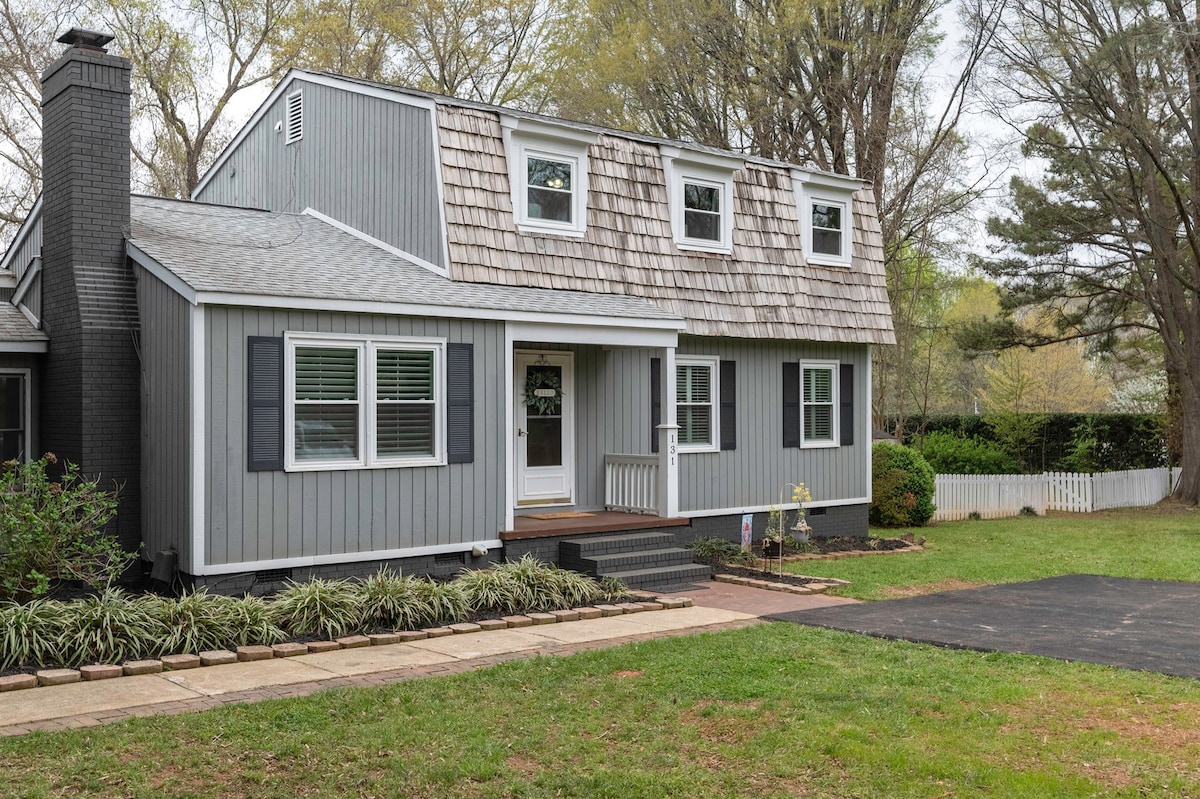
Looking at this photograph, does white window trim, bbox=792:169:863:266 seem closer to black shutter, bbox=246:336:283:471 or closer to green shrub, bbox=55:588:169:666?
black shutter, bbox=246:336:283:471

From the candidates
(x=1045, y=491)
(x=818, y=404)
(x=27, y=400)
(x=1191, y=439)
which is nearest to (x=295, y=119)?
(x=27, y=400)

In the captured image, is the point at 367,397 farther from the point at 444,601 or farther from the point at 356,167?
the point at 356,167

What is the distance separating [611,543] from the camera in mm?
11891

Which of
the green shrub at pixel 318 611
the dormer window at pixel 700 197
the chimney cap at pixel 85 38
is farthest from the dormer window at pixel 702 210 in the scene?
the green shrub at pixel 318 611

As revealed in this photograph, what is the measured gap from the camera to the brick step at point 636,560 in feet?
37.6

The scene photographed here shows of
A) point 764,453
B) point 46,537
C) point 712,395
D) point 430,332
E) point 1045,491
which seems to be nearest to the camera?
point 46,537

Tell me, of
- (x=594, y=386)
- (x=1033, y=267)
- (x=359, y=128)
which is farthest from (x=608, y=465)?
(x=1033, y=267)

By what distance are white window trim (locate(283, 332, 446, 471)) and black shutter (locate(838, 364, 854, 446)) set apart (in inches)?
295

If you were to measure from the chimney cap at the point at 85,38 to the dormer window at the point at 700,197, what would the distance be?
6.84m

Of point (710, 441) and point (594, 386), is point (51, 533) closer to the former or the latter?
point (594, 386)

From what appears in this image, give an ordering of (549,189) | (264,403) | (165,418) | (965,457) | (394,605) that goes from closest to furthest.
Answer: (394,605) → (264,403) → (165,418) → (549,189) → (965,457)

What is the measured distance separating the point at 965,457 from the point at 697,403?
10870 mm

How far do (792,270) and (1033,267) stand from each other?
1060 centimetres

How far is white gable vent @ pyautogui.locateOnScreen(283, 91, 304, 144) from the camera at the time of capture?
14.5 meters
